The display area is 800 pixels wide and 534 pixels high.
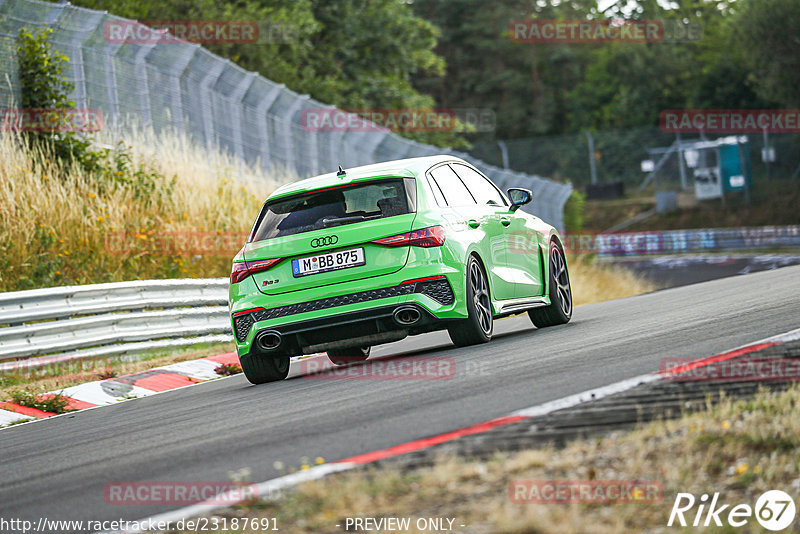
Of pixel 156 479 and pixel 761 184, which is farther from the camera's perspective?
pixel 761 184

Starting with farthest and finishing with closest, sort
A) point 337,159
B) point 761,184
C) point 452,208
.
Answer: point 761,184 → point 337,159 → point 452,208

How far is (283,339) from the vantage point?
8.48 meters

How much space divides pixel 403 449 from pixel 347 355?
20.0ft

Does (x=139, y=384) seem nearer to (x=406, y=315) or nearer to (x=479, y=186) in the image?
(x=406, y=315)

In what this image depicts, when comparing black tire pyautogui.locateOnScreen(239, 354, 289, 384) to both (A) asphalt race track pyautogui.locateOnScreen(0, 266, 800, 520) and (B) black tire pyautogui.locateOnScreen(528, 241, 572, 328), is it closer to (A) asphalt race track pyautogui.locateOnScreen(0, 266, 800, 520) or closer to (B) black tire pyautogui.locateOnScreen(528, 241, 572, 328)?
(A) asphalt race track pyautogui.locateOnScreen(0, 266, 800, 520)

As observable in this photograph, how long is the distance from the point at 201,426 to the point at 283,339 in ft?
6.00

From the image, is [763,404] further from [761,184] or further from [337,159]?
[761,184]

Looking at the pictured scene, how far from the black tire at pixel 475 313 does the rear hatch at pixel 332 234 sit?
631mm

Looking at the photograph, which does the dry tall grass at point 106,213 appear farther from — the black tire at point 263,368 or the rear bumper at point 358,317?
the rear bumper at point 358,317

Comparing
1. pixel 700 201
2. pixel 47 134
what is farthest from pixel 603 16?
pixel 47 134

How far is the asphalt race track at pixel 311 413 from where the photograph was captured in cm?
520

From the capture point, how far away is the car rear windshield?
862cm

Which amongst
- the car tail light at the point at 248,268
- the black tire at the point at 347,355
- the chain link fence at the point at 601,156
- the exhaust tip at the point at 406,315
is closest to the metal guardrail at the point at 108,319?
the black tire at the point at 347,355

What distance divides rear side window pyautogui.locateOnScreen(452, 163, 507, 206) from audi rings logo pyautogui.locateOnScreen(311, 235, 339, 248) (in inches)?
71.9
